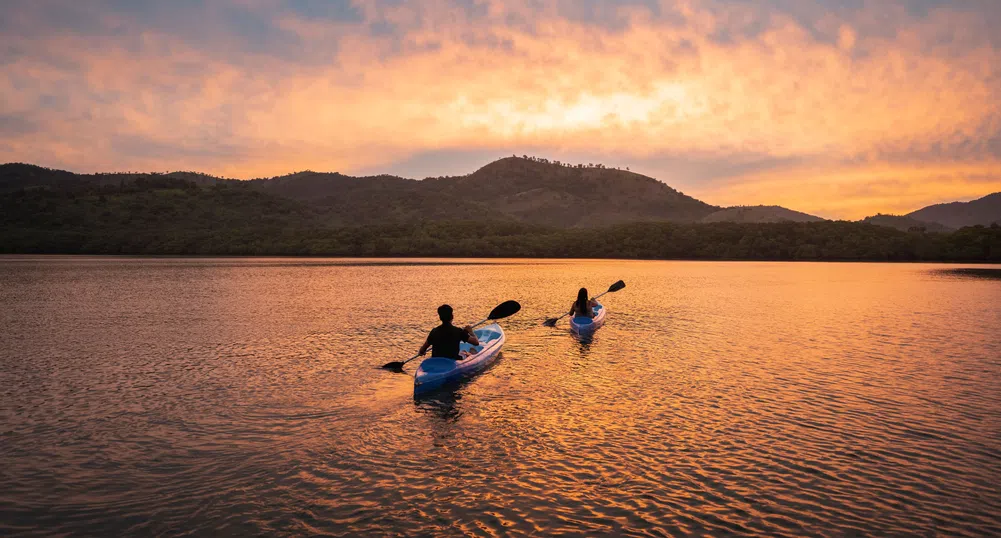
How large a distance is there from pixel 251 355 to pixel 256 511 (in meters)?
14.5

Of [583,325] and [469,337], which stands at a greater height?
[469,337]

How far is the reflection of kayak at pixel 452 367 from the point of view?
53.5 ft

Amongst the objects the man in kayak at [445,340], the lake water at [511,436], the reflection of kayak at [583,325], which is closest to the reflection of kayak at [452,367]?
the man in kayak at [445,340]

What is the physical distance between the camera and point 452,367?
1698 cm

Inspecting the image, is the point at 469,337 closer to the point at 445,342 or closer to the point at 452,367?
the point at 445,342

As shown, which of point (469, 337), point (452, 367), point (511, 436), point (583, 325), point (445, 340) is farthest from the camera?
point (583, 325)

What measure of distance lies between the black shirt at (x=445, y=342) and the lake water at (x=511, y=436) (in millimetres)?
1087

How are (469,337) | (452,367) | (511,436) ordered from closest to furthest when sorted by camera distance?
(511,436)
(452,367)
(469,337)

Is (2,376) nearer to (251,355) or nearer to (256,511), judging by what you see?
(251,355)

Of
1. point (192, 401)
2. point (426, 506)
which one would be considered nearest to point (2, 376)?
point (192, 401)

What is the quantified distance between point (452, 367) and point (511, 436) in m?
4.79

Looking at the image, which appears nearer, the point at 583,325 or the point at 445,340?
the point at 445,340

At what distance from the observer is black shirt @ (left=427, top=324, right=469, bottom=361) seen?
679 inches

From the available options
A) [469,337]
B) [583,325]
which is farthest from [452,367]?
[583,325]
